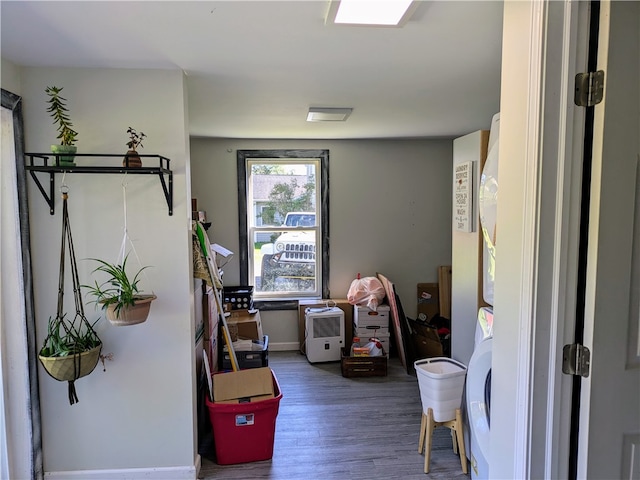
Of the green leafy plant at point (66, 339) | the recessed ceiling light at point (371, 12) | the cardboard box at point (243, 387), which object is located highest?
the recessed ceiling light at point (371, 12)

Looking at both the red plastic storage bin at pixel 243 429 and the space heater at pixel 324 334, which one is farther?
the space heater at pixel 324 334

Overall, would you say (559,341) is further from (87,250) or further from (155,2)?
(87,250)

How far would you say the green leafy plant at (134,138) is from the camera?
79.6 inches

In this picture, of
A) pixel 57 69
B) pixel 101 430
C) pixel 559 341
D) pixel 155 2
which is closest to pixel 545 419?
pixel 559 341

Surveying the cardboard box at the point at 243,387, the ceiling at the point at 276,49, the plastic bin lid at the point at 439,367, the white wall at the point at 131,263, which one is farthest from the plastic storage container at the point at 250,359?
the ceiling at the point at 276,49

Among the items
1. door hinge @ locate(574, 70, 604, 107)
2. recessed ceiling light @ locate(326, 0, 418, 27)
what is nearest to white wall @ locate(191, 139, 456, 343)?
recessed ceiling light @ locate(326, 0, 418, 27)

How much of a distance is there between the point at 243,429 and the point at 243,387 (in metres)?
0.24

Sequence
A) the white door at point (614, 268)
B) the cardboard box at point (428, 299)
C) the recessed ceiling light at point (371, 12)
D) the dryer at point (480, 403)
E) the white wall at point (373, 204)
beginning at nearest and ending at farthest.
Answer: the white door at point (614, 268), the recessed ceiling light at point (371, 12), the dryer at point (480, 403), the white wall at point (373, 204), the cardboard box at point (428, 299)

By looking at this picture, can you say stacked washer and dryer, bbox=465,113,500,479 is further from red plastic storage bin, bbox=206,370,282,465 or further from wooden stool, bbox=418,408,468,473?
red plastic storage bin, bbox=206,370,282,465

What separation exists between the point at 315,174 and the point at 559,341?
3544 mm

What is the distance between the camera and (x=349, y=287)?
4.46 metres

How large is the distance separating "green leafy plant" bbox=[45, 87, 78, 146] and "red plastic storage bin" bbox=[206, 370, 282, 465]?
1.62m

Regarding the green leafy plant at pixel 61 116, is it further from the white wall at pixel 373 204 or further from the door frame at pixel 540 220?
the white wall at pixel 373 204

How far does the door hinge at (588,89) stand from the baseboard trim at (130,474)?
2449mm
